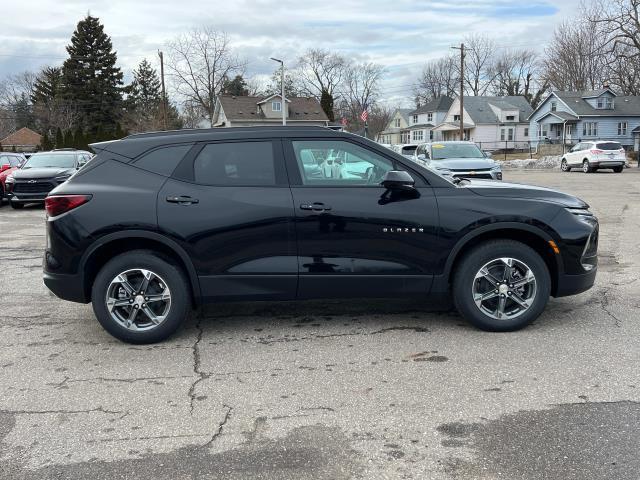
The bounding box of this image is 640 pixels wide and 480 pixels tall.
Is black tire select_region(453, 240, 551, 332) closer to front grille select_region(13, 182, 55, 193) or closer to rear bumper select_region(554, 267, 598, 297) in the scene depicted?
rear bumper select_region(554, 267, 598, 297)

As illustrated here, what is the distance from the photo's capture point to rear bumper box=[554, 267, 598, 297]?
15.8 feet

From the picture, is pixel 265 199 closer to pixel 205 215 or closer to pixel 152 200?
pixel 205 215

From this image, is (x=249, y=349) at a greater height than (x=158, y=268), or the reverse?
(x=158, y=268)

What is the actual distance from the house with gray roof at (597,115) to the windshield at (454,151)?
44728mm

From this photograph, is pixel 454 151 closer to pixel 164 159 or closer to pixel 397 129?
pixel 164 159

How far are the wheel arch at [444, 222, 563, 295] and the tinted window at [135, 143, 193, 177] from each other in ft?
8.07

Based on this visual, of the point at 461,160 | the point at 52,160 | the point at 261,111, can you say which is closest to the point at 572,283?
the point at 461,160

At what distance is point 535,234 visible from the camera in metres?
4.77

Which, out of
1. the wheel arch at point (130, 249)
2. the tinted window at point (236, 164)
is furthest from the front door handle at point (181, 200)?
the wheel arch at point (130, 249)

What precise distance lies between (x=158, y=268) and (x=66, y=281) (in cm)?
79

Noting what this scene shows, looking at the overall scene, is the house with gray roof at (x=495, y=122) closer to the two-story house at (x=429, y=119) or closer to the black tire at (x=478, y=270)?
the two-story house at (x=429, y=119)

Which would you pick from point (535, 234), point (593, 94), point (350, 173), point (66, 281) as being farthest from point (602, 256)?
point (593, 94)

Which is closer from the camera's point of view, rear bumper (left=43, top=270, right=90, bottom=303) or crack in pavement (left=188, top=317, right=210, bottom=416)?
crack in pavement (left=188, top=317, right=210, bottom=416)

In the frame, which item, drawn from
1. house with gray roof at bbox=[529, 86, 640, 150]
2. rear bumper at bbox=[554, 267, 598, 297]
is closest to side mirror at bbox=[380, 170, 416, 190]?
rear bumper at bbox=[554, 267, 598, 297]
